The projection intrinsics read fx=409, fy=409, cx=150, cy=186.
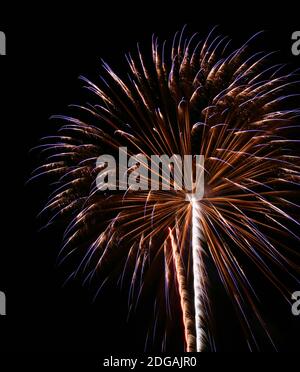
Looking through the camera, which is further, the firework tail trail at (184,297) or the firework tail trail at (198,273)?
the firework tail trail at (198,273)

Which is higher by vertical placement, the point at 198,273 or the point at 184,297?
the point at 198,273

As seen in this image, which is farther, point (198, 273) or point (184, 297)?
point (198, 273)

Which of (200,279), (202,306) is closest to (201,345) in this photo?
(202,306)

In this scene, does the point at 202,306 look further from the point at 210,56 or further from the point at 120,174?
the point at 210,56
